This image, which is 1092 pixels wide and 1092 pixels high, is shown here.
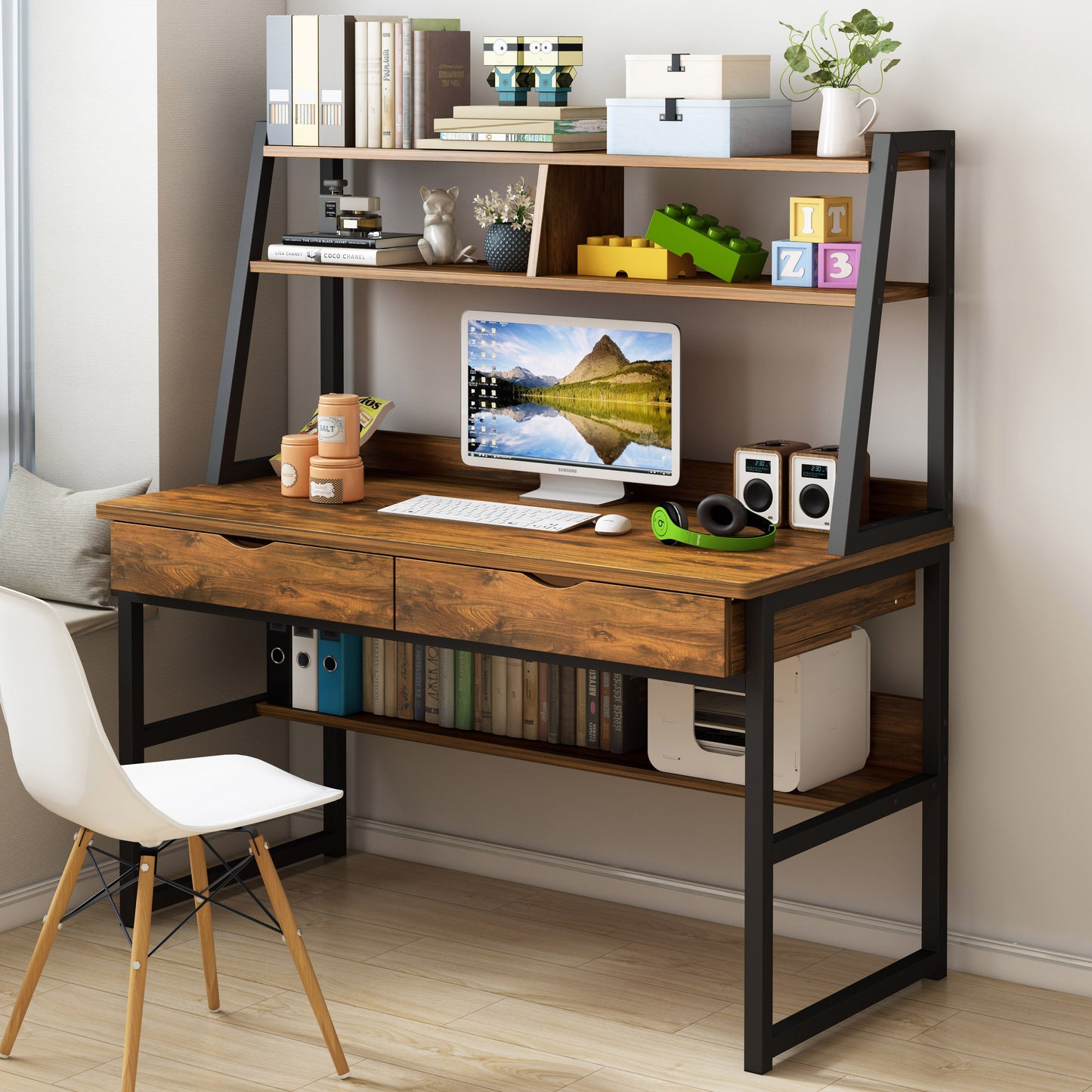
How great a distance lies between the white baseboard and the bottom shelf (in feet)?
1.14

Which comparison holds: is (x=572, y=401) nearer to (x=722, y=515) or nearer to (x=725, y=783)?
(x=722, y=515)

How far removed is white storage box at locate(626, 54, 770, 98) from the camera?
2879 mm

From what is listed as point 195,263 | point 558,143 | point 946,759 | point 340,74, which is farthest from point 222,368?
point 946,759

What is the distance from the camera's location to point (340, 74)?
10.9 feet

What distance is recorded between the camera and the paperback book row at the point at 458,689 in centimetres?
320

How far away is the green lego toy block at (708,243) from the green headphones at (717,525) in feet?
1.39

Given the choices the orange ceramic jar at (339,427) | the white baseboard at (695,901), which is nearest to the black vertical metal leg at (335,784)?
the white baseboard at (695,901)

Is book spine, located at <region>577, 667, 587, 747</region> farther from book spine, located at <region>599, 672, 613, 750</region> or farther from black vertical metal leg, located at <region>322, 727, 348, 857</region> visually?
black vertical metal leg, located at <region>322, 727, 348, 857</region>

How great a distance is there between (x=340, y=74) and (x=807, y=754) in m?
1.56

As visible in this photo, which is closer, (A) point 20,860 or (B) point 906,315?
(B) point 906,315

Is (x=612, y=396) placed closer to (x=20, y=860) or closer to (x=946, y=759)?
(x=946, y=759)

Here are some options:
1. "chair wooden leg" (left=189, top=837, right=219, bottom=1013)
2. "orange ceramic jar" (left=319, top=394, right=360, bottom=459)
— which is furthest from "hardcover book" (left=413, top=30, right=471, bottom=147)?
"chair wooden leg" (left=189, top=837, right=219, bottom=1013)

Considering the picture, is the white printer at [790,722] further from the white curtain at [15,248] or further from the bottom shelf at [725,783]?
the white curtain at [15,248]

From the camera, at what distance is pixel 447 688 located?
3381 mm
